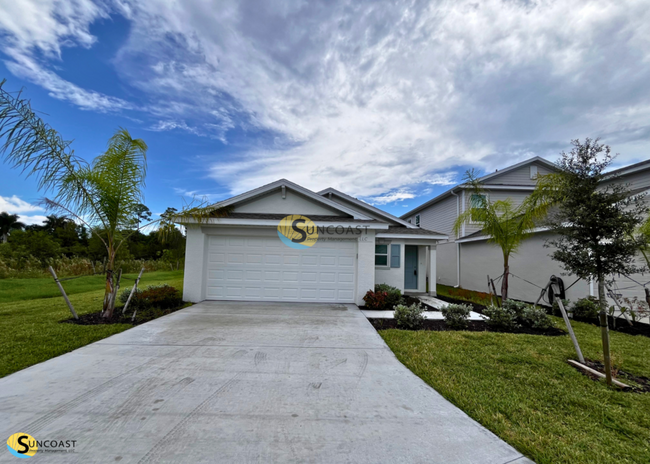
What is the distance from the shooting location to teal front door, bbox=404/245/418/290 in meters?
13.6

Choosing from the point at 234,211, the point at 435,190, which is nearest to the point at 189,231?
the point at 234,211

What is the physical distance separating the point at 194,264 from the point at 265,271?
2.20 m

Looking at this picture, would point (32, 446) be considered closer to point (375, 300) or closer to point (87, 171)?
point (87, 171)

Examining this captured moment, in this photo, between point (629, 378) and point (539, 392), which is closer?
point (539, 392)

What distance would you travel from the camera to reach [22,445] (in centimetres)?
236

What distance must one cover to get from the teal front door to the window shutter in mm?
1763

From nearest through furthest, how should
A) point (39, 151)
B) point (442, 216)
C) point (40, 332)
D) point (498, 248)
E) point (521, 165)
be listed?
point (40, 332), point (39, 151), point (498, 248), point (521, 165), point (442, 216)

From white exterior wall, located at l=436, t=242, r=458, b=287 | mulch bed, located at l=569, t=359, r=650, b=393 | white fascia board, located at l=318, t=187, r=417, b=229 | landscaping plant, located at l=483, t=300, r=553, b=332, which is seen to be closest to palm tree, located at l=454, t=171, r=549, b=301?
landscaping plant, located at l=483, t=300, r=553, b=332

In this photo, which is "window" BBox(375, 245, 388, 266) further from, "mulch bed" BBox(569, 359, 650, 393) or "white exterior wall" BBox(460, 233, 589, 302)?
"mulch bed" BBox(569, 359, 650, 393)

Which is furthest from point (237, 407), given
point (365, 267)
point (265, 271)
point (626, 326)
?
point (626, 326)

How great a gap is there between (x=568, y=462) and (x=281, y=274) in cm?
789

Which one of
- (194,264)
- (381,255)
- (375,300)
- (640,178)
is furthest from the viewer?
(381,255)

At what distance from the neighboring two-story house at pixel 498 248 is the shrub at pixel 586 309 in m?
0.64

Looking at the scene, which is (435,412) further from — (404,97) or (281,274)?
(404,97)
